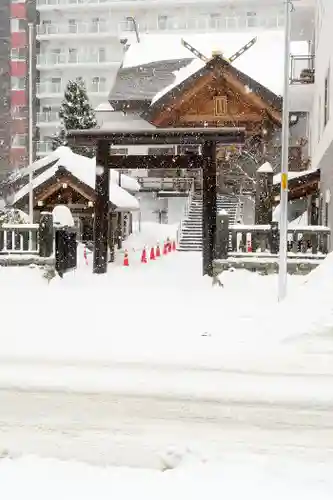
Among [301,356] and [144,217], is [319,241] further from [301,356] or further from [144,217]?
[144,217]

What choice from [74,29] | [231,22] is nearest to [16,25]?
[74,29]

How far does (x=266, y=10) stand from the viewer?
55.0 m

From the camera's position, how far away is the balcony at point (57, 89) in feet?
185

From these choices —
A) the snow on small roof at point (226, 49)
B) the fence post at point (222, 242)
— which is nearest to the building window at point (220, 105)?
the snow on small roof at point (226, 49)

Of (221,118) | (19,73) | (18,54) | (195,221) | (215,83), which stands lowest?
(195,221)

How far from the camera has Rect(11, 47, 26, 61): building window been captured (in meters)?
59.3

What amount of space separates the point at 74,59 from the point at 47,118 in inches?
248

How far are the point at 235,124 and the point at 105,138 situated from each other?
983 centimetres

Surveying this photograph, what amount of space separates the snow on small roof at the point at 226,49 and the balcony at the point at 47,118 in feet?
82.6

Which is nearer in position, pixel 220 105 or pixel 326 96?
pixel 326 96

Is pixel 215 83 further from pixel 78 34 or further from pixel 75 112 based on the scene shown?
pixel 78 34

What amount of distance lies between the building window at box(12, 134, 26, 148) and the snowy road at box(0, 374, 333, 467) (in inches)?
2132

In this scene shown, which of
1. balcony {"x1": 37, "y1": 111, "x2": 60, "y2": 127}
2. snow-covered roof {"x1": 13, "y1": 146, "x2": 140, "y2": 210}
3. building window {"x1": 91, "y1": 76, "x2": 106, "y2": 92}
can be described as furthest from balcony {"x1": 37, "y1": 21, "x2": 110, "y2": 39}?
snow-covered roof {"x1": 13, "y1": 146, "x2": 140, "y2": 210}

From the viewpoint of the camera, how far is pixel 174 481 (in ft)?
13.8
